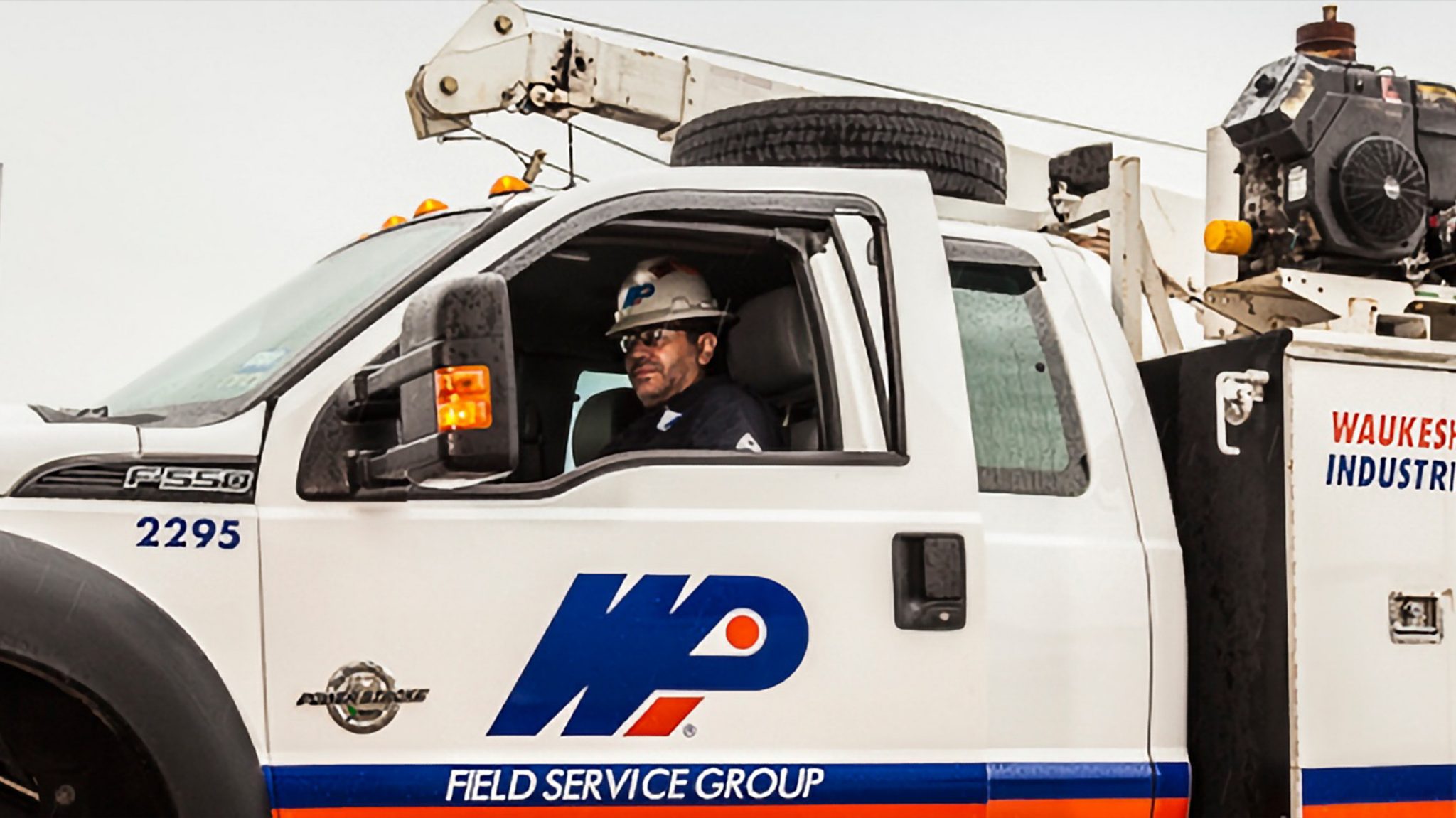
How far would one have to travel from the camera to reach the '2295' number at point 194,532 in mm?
2785

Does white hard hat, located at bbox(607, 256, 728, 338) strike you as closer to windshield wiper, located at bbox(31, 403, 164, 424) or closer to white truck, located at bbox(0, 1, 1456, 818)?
white truck, located at bbox(0, 1, 1456, 818)

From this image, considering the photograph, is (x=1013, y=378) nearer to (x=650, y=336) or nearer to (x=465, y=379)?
(x=650, y=336)

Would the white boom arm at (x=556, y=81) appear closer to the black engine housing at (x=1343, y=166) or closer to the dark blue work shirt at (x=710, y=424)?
the black engine housing at (x=1343, y=166)

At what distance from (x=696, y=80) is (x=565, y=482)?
311cm

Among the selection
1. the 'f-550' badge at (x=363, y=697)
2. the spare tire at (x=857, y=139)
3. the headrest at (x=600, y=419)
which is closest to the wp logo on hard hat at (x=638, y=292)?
the headrest at (x=600, y=419)

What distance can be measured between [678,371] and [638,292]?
0.18 metres

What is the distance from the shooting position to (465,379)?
2578 millimetres

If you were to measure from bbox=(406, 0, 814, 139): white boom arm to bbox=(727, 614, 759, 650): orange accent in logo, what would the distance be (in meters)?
3.08

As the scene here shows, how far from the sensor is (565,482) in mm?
3002

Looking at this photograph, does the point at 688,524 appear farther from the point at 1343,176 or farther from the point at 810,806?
the point at 1343,176

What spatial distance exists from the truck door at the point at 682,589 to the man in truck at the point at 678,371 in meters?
0.12

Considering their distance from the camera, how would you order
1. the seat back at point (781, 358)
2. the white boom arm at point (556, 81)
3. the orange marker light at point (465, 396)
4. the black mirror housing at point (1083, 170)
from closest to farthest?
the orange marker light at point (465, 396), the seat back at point (781, 358), the black mirror housing at point (1083, 170), the white boom arm at point (556, 81)

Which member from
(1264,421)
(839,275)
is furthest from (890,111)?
(1264,421)

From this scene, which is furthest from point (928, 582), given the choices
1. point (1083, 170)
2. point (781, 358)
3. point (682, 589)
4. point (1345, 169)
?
point (1345, 169)
